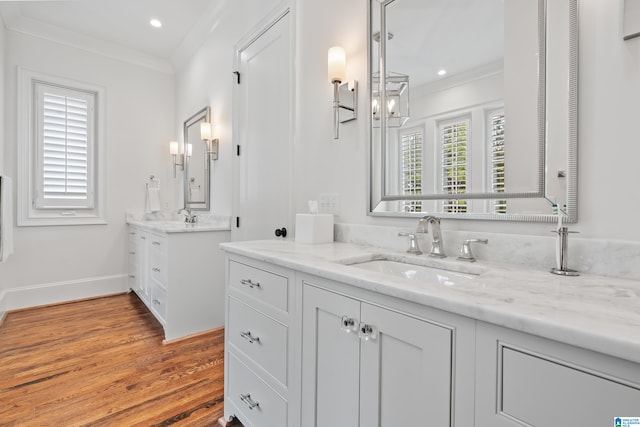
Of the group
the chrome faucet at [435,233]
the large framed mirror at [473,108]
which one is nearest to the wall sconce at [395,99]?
the large framed mirror at [473,108]

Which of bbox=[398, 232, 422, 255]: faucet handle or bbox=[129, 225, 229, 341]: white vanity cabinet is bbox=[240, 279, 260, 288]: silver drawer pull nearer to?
bbox=[398, 232, 422, 255]: faucet handle

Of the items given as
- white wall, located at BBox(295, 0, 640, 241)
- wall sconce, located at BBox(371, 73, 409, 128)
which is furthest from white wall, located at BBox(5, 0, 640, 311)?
wall sconce, located at BBox(371, 73, 409, 128)

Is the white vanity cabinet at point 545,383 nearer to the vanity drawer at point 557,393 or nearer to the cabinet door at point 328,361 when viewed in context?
the vanity drawer at point 557,393

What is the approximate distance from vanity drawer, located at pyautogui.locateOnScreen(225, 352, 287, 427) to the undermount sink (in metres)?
0.63

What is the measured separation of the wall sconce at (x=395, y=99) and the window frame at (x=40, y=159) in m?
3.46

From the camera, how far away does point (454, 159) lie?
4.05 feet

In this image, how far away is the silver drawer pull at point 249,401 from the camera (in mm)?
1289

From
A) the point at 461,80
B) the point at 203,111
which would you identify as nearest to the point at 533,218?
the point at 461,80

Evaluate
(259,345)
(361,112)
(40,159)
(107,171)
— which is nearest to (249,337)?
(259,345)

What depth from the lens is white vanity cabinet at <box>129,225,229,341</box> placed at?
2375 millimetres

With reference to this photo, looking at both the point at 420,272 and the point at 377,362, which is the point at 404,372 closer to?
the point at 377,362

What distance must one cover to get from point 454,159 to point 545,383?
893 millimetres

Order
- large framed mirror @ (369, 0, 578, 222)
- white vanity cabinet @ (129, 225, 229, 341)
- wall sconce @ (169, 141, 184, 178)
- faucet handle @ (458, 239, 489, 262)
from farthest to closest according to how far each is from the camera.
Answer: wall sconce @ (169, 141, 184, 178) → white vanity cabinet @ (129, 225, 229, 341) → faucet handle @ (458, 239, 489, 262) → large framed mirror @ (369, 0, 578, 222)

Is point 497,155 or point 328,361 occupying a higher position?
point 497,155
